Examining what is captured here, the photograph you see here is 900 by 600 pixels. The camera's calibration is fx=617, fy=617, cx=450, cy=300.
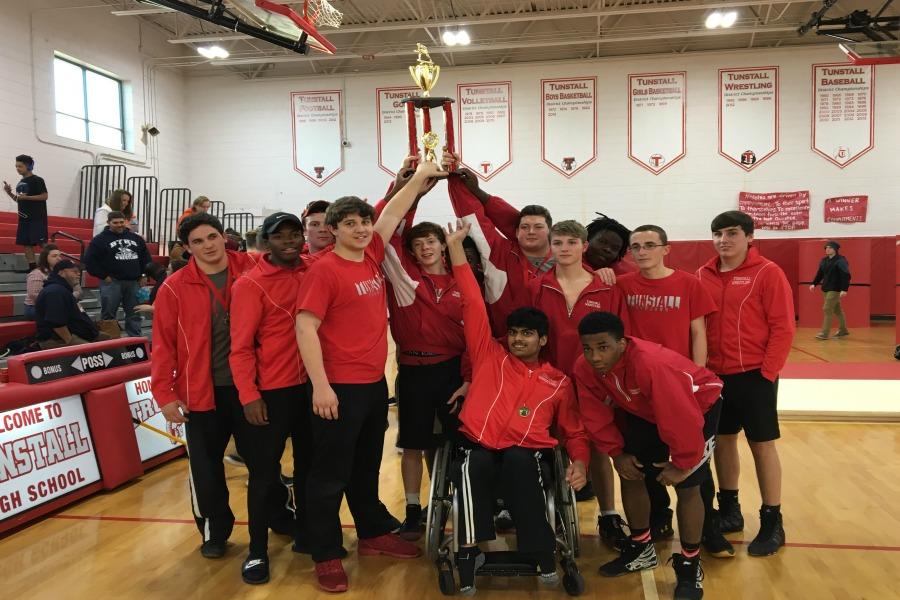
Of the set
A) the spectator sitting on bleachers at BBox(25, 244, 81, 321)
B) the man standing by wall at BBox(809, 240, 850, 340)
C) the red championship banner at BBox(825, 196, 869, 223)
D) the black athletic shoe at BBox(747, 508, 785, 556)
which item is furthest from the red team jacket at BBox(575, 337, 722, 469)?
the red championship banner at BBox(825, 196, 869, 223)

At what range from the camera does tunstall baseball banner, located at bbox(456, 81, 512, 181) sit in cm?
1179

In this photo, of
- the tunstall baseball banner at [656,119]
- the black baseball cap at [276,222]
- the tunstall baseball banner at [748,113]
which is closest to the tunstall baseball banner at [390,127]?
the tunstall baseball banner at [656,119]

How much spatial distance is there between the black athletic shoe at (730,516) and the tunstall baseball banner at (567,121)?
946 cm

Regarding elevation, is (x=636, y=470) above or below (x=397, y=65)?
below

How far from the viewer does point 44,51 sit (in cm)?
930

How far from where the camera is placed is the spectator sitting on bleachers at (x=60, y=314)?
520cm

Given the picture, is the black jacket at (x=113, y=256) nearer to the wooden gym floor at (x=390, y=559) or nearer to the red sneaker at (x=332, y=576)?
the wooden gym floor at (x=390, y=559)

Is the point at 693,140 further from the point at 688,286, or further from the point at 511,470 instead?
the point at 511,470

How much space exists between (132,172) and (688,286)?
11140 mm

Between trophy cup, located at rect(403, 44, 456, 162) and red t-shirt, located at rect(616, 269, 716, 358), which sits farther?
trophy cup, located at rect(403, 44, 456, 162)

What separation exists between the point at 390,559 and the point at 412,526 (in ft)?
0.72

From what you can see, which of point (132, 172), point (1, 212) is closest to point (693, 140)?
point (132, 172)

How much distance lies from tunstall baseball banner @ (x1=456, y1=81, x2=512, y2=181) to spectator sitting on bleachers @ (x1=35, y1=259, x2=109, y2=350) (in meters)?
7.81

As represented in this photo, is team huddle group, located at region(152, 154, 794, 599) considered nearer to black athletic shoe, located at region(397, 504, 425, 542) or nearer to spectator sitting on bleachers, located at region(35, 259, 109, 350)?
black athletic shoe, located at region(397, 504, 425, 542)
